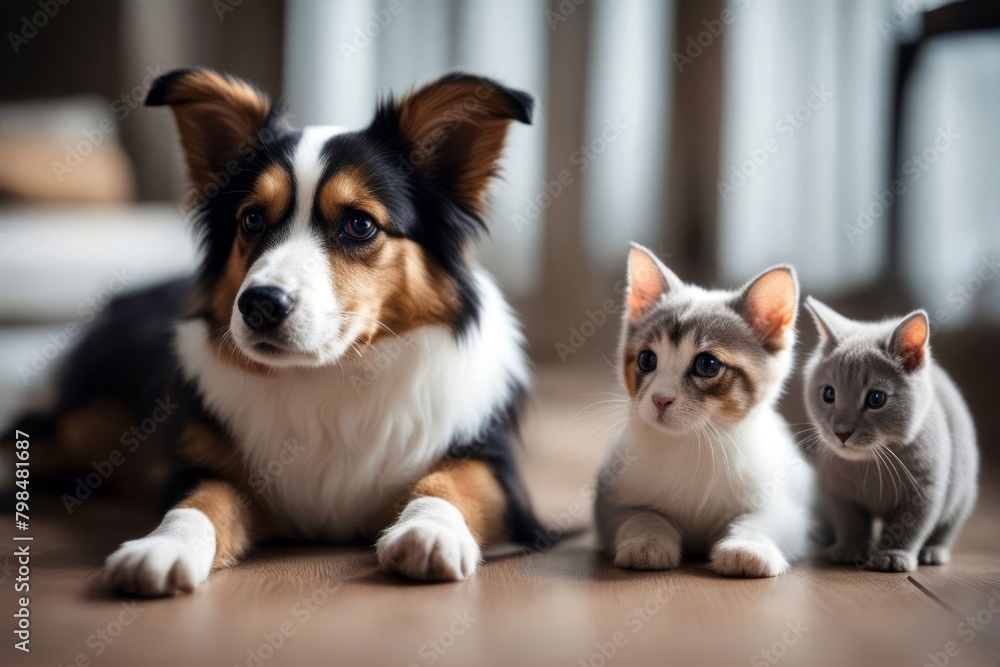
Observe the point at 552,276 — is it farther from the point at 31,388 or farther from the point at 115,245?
the point at 31,388

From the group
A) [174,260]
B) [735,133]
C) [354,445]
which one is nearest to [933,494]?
[354,445]

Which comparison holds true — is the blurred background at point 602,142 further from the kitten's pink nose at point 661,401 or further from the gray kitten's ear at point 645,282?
the kitten's pink nose at point 661,401

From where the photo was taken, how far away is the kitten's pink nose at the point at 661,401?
5.70 ft

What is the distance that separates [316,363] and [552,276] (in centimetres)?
355

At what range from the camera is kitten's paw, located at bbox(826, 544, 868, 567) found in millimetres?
1850

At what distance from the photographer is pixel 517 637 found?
4.75ft
